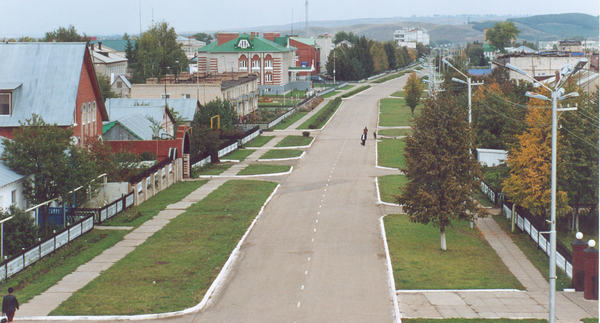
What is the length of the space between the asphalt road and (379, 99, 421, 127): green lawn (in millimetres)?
32980

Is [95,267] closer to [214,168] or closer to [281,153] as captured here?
[214,168]

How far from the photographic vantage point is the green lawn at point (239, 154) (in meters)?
58.1

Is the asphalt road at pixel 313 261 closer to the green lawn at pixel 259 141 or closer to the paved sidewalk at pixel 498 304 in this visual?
the paved sidewalk at pixel 498 304

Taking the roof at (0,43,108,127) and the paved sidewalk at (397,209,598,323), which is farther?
the roof at (0,43,108,127)

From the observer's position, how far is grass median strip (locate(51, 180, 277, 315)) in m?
21.6

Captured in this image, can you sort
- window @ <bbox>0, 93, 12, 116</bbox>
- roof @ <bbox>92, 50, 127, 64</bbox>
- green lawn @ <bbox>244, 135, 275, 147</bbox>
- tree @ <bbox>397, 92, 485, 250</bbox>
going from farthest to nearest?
roof @ <bbox>92, 50, 127, 64</bbox>, green lawn @ <bbox>244, 135, 275, 147</bbox>, window @ <bbox>0, 93, 12, 116</bbox>, tree @ <bbox>397, 92, 485, 250</bbox>

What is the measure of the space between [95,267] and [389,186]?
913 inches

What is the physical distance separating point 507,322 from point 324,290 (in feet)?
19.8

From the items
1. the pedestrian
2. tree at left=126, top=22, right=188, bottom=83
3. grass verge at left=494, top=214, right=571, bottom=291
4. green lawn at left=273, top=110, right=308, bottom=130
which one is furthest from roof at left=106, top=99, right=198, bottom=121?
tree at left=126, top=22, right=188, bottom=83

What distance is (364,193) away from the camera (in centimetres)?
4288

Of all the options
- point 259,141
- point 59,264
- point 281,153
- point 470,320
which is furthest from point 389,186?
point 259,141

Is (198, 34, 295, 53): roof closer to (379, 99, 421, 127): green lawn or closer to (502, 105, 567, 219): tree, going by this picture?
(379, 99, 421, 127): green lawn

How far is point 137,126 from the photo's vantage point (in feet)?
168

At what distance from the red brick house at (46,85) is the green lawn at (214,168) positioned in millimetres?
10889
